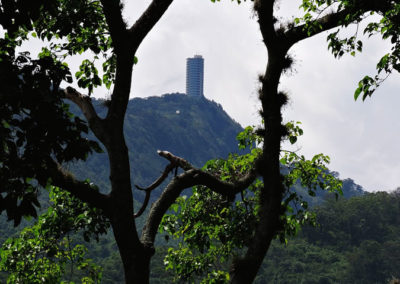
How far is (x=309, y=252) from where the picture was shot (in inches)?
2857

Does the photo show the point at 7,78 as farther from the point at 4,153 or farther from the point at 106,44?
the point at 106,44

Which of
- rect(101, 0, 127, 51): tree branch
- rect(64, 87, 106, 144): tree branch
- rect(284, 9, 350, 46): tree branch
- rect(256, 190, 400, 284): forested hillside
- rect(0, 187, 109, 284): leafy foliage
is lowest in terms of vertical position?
rect(0, 187, 109, 284): leafy foliage

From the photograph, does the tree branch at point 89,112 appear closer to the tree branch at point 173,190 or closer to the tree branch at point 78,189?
the tree branch at point 78,189

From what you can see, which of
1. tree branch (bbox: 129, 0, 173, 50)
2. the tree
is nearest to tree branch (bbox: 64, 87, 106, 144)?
the tree

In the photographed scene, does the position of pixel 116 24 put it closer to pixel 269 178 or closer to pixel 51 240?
pixel 269 178

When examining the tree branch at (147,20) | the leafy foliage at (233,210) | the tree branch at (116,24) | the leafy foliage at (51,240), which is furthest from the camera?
the leafy foliage at (233,210)

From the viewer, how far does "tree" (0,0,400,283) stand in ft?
11.4

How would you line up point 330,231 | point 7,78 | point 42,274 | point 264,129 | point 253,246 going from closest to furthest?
1. point 7,78
2. point 253,246
3. point 264,129
4. point 42,274
5. point 330,231

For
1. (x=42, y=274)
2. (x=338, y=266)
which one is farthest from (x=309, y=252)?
(x=42, y=274)

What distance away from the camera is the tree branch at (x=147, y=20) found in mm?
5023

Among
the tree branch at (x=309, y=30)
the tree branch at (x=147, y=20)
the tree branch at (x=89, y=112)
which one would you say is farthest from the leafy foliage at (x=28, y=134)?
the tree branch at (x=309, y=30)

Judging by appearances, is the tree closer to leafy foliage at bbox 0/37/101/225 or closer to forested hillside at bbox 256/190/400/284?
leafy foliage at bbox 0/37/101/225

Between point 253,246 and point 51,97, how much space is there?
2.16m

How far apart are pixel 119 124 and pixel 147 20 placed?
3.31ft
